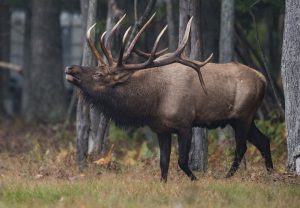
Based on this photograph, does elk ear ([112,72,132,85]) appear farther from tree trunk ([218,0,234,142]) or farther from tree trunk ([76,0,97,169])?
tree trunk ([218,0,234,142])

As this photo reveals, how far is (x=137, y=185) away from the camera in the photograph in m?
12.2

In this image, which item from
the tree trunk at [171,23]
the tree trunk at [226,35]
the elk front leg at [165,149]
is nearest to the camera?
the elk front leg at [165,149]

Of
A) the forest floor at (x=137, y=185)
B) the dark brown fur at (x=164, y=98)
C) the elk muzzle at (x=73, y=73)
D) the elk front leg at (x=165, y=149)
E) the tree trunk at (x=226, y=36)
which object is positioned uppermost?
the tree trunk at (x=226, y=36)

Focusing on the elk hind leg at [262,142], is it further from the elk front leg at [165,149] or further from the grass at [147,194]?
the grass at [147,194]

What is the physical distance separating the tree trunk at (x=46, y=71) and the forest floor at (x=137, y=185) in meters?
9.92

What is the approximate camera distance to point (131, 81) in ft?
46.1

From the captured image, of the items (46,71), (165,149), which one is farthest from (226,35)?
(46,71)

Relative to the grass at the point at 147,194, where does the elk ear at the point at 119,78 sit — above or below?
above

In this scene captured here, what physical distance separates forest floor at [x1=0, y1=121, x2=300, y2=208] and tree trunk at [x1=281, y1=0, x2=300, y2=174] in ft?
1.86

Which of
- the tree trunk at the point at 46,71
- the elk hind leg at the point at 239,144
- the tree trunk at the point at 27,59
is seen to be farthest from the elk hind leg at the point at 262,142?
the tree trunk at the point at 27,59

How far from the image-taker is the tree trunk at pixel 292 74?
13.9m

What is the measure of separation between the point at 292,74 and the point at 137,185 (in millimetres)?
3310

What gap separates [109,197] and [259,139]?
4.94 m

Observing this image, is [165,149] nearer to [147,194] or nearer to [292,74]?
[292,74]
